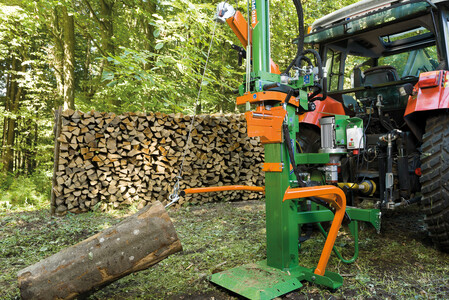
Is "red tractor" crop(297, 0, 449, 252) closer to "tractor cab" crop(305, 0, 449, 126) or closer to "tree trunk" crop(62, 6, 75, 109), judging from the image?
"tractor cab" crop(305, 0, 449, 126)

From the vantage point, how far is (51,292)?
1.76 metres

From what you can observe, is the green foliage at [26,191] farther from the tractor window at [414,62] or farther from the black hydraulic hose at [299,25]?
the tractor window at [414,62]

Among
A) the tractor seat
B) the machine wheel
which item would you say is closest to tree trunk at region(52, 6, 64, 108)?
the tractor seat

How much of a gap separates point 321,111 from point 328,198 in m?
1.46

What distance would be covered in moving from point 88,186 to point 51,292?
3.50m

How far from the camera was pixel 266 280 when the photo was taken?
6.88 feet

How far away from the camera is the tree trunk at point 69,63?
7867 mm

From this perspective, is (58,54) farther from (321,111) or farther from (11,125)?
(321,111)

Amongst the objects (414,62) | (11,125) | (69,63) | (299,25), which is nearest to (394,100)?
(414,62)

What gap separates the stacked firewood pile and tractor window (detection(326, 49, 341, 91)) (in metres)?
2.60

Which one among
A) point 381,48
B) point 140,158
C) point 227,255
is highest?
point 381,48

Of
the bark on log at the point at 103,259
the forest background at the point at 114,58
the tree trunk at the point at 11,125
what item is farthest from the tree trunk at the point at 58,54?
the bark on log at the point at 103,259

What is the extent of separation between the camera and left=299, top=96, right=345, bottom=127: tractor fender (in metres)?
3.20

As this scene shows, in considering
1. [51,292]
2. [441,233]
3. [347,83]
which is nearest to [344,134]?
[441,233]
